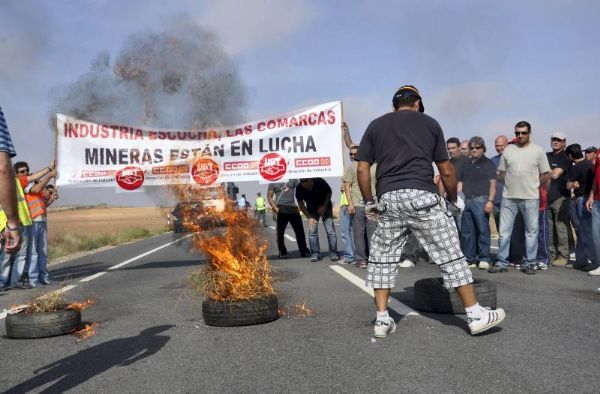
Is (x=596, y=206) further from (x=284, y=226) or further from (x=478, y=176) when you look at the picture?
(x=284, y=226)

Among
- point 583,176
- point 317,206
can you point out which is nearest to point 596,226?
point 583,176

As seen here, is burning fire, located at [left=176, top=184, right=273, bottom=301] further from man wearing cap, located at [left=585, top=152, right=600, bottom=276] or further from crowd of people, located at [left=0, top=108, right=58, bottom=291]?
man wearing cap, located at [left=585, top=152, right=600, bottom=276]

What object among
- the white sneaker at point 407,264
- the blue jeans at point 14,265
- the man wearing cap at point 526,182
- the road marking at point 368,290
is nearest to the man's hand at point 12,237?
the road marking at point 368,290

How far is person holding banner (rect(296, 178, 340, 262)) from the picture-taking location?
11617 mm

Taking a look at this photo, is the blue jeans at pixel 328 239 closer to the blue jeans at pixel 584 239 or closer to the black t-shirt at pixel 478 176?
the black t-shirt at pixel 478 176

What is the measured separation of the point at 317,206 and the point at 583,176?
Answer: 4800 millimetres

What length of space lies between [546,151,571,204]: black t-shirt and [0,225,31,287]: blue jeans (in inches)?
347

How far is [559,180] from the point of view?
10133mm

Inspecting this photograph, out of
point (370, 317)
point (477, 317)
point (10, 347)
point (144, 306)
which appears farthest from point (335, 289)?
point (10, 347)

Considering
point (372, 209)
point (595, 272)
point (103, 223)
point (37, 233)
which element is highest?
point (372, 209)

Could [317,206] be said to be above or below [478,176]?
below

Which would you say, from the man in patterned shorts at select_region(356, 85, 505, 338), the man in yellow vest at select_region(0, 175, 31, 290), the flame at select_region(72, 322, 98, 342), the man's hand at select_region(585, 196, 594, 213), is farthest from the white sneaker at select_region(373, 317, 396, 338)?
the man in yellow vest at select_region(0, 175, 31, 290)

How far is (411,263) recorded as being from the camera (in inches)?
404

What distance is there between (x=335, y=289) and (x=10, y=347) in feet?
12.4
